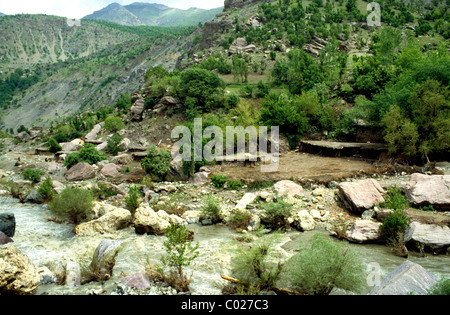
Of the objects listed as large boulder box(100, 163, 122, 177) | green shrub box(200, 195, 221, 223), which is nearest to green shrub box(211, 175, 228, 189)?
green shrub box(200, 195, 221, 223)

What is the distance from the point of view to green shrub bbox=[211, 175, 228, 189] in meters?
17.2

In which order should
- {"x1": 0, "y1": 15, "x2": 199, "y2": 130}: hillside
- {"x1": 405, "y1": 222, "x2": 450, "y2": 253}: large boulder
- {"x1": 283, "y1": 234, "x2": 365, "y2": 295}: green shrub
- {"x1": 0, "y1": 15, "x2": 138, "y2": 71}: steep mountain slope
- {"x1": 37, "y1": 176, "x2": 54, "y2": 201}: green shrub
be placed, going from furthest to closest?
{"x1": 0, "y1": 15, "x2": 138, "y2": 71}: steep mountain slope → {"x1": 0, "y1": 15, "x2": 199, "y2": 130}: hillside → {"x1": 37, "y1": 176, "x2": 54, "y2": 201}: green shrub → {"x1": 405, "y1": 222, "x2": 450, "y2": 253}: large boulder → {"x1": 283, "y1": 234, "x2": 365, "y2": 295}: green shrub

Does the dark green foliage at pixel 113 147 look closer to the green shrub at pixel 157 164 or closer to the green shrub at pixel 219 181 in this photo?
the green shrub at pixel 157 164

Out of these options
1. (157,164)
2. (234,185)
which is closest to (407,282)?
(234,185)

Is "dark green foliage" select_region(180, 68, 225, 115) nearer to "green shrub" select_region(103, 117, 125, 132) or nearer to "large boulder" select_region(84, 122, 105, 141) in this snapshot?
"green shrub" select_region(103, 117, 125, 132)

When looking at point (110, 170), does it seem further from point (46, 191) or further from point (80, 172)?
point (46, 191)

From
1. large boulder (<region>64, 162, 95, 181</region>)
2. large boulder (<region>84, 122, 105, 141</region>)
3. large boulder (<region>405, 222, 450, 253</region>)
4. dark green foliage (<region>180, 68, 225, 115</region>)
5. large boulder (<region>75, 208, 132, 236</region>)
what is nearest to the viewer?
large boulder (<region>405, 222, 450, 253</region>)

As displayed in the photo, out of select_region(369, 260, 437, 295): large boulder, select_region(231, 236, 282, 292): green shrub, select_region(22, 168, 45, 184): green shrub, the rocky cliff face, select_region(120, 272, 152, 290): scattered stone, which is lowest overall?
select_region(22, 168, 45, 184): green shrub

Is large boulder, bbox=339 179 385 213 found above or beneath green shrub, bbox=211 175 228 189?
above

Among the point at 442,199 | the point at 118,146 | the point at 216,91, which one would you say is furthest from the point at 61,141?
the point at 442,199

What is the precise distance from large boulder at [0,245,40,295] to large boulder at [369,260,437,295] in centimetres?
774

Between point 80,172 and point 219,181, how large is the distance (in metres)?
11.8

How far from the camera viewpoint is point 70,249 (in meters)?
9.93
